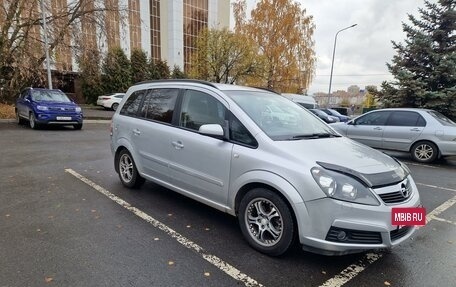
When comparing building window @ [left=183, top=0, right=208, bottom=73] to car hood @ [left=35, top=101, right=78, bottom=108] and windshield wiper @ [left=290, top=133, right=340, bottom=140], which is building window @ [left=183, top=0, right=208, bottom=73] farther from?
windshield wiper @ [left=290, top=133, right=340, bottom=140]

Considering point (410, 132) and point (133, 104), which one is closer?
point (133, 104)

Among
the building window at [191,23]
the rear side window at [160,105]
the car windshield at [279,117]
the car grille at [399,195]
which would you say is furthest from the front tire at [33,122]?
the building window at [191,23]

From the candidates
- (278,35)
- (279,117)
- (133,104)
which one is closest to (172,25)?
(278,35)

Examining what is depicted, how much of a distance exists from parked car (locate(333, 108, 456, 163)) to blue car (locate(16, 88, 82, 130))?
10.7 metres

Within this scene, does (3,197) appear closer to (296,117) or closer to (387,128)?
(296,117)

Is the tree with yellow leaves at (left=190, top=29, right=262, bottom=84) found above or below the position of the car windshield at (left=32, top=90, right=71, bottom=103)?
above

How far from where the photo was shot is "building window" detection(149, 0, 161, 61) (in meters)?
41.3

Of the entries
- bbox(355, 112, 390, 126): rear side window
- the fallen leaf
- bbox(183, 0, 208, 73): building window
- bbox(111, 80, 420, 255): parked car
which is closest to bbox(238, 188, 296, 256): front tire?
bbox(111, 80, 420, 255): parked car

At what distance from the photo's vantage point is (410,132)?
356 inches

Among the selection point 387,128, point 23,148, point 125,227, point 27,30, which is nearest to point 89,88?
point 27,30

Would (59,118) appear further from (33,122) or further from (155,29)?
(155,29)

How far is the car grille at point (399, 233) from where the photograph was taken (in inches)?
117

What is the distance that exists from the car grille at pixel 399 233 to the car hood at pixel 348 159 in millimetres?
454

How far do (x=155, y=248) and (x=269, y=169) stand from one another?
147 centimetres
